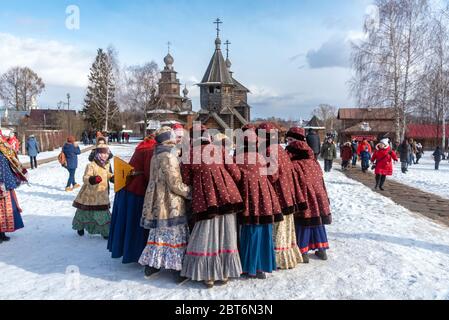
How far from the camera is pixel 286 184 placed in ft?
14.1

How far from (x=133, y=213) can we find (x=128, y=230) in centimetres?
20

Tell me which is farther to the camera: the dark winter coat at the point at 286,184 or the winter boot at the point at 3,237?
the winter boot at the point at 3,237

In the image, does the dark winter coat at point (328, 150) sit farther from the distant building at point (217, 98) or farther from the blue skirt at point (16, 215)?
the distant building at point (217, 98)

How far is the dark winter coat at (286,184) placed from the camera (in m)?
4.21

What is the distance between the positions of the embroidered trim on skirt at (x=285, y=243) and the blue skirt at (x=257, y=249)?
19 cm

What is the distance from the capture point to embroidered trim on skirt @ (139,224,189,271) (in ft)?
12.7

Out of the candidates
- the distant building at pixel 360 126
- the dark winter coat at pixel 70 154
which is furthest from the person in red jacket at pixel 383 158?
the distant building at pixel 360 126

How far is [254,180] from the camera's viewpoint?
400 cm

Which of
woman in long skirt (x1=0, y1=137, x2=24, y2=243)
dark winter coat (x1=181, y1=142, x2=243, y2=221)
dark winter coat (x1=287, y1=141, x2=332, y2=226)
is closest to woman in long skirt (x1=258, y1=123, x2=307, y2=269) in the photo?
dark winter coat (x1=287, y1=141, x2=332, y2=226)

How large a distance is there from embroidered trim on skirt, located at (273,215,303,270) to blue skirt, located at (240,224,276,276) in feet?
0.62

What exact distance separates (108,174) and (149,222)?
2390 mm
